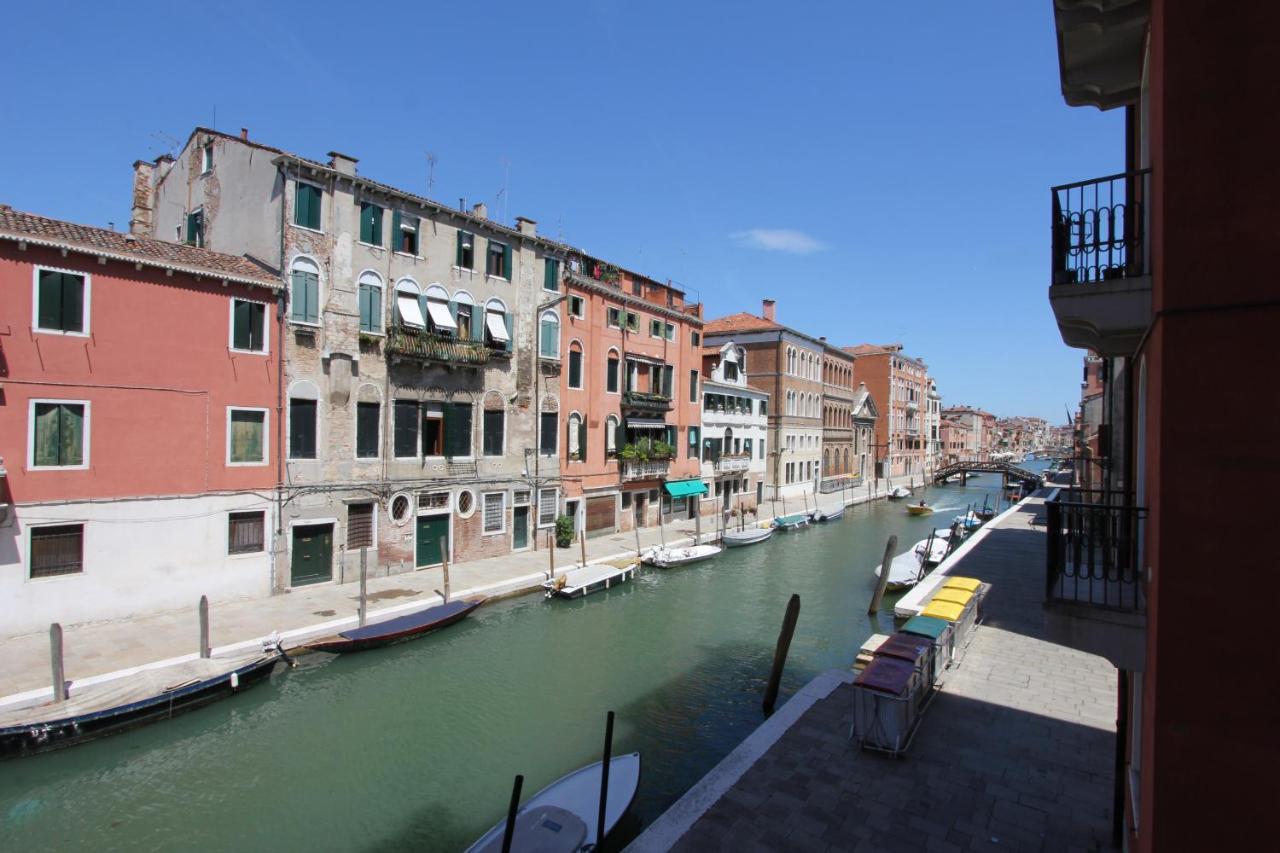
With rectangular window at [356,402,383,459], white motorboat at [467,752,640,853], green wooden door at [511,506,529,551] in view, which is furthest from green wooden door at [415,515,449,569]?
→ white motorboat at [467,752,640,853]

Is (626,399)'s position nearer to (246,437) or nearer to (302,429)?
(302,429)

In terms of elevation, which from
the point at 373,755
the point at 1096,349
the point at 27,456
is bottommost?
the point at 373,755

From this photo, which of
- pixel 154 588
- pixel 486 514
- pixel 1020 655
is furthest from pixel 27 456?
pixel 1020 655

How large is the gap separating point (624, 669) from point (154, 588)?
421 inches

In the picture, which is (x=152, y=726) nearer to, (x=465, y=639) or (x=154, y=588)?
(x=154, y=588)

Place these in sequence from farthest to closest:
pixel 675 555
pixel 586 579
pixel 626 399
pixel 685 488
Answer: pixel 685 488, pixel 626 399, pixel 675 555, pixel 586 579

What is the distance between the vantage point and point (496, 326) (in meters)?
22.0

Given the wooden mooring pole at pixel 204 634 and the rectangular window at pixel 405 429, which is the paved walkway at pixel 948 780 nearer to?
the wooden mooring pole at pixel 204 634

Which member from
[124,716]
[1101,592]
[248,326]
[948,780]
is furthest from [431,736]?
[248,326]

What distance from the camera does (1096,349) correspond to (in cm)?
607

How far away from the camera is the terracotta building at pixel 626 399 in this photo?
2541 cm

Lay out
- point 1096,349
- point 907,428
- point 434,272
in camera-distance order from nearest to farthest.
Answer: point 1096,349
point 434,272
point 907,428

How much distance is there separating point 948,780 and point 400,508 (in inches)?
626

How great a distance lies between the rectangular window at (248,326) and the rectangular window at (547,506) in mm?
10191
